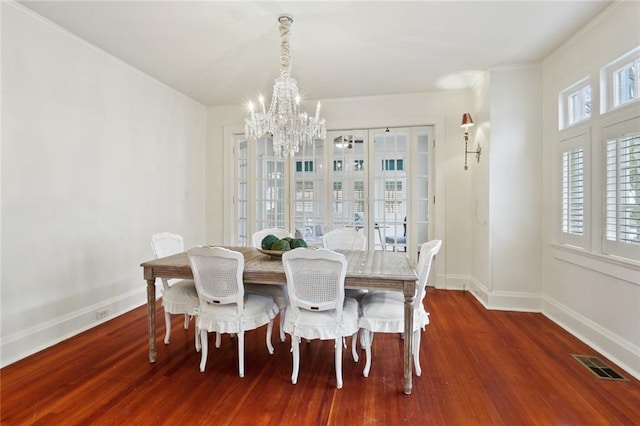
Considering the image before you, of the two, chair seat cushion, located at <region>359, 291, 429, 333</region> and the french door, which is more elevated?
the french door

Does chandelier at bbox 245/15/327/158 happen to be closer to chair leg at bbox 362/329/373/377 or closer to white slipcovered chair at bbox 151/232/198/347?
white slipcovered chair at bbox 151/232/198/347

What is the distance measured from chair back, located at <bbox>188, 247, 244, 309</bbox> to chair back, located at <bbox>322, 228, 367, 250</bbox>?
4.67 ft

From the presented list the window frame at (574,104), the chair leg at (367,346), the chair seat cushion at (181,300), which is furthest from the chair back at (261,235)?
the window frame at (574,104)

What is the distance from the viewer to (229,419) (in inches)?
71.9

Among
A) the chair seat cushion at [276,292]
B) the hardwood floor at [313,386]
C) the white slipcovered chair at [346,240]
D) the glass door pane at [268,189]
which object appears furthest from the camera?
the glass door pane at [268,189]

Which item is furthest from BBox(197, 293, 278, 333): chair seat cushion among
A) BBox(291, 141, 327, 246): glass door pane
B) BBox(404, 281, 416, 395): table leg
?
BBox(291, 141, 327, 246): glass door pane

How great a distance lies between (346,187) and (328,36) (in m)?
2.26

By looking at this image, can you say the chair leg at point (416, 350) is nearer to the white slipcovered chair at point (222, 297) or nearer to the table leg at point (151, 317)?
the white slipcovered chair at point (222, 297)

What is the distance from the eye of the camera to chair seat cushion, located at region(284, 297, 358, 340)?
2117mm

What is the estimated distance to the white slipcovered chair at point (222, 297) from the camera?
218 centimetres

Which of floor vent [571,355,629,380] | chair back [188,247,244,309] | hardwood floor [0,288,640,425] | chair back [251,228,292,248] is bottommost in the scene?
hardwood floor [0,288,640,425]

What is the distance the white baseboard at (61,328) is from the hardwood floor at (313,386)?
0.34ft

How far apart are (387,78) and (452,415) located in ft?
11.6

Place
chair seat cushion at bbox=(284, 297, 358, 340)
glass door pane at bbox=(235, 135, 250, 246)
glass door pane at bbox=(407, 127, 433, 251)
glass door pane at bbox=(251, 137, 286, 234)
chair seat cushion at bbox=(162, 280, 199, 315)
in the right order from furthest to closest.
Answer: glass door pane at bbox=(235, 135, 250, 246) → glass door pane at bbox=(251, 137, 286, 234) → glass door pane at bbox=(407, 127, 433, 251) → chair seat cushion at bbox=(162, 280, 199, 315) → chair seat cushion at bbox=(284, 297, 358, 340)
